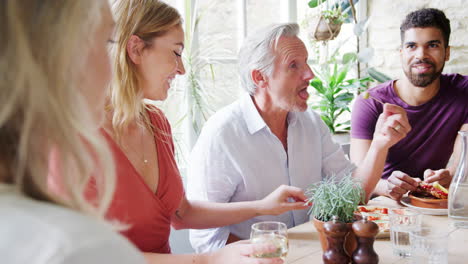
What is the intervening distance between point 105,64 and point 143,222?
2.99 feet

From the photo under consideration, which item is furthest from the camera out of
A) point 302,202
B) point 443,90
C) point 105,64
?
point 443,90

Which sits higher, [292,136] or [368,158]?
[292,136]

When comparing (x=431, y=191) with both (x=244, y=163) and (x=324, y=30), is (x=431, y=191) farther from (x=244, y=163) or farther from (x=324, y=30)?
(x=324, y=30)

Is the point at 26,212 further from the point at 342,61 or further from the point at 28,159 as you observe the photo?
the point at 342,61

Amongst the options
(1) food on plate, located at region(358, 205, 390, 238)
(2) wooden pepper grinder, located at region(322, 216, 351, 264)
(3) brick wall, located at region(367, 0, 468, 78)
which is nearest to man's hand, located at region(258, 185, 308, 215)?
(1) food on plate, located at region(358, 205, 390, 238)

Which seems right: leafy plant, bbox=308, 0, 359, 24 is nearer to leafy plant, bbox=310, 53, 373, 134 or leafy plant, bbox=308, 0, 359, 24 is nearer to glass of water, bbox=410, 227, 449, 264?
leafy plant, bbox=310, 53, 373, 134

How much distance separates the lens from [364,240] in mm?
1063

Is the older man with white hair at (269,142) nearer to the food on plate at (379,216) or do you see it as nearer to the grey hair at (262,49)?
the grey hair at (262,49)

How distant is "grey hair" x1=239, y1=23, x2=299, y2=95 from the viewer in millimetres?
1923

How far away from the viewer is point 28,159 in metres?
0.42

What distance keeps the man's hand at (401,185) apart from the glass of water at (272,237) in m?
0.87

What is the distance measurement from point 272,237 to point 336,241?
0.16 metres

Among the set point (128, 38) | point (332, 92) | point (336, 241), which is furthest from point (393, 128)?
point (332, 92)

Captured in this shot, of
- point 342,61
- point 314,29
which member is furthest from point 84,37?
point 342,61
